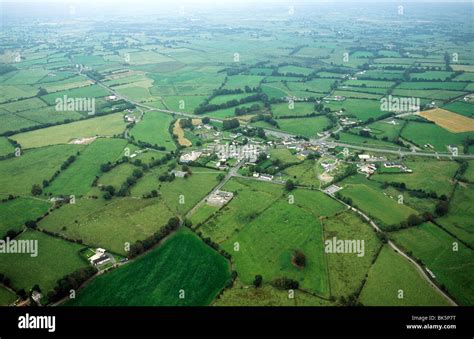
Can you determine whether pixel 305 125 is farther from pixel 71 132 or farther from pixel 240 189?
pixel 71 132

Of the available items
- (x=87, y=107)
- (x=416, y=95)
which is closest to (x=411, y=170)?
(x=416, y=95)

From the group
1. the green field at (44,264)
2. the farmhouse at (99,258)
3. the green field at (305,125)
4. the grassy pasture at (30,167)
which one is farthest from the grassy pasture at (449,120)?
the grassy pasture at (30,167)

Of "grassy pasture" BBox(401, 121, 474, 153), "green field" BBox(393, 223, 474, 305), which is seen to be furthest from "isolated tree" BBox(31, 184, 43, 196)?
"grassy pasture" BBox(401, 121, 474, 153)

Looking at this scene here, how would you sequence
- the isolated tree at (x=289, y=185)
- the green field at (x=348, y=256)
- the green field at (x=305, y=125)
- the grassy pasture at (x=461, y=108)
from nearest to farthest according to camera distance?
the green field at (x=348, y=256) < the isolated tree at (x=289, y=185) < the green field at (x=305, y=125) < the grassy pasture at (x=461, y=108)

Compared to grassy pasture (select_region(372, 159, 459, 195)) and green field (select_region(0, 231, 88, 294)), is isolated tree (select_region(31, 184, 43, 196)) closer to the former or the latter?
green field (select_region(0, 231, 88, 294))

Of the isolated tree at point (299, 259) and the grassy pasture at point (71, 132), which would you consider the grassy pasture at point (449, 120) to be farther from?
the grassy pasture at point (71, 132)

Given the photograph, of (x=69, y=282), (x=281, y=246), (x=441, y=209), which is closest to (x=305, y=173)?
(x=441, y=209)
